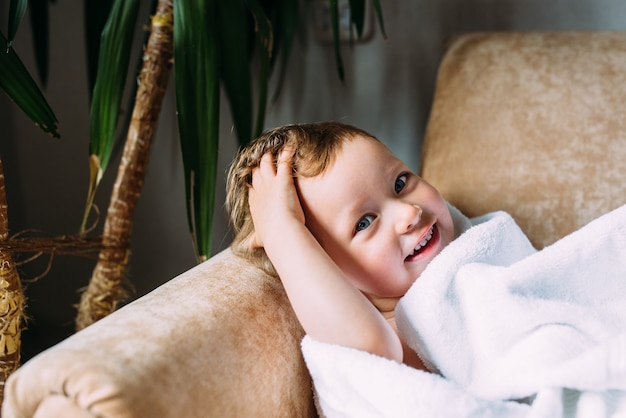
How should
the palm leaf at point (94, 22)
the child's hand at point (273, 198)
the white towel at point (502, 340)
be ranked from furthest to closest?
the palm leaf at point (94, 22) < the child's hand at point (273, 198) < the white towel at point (502, 340)

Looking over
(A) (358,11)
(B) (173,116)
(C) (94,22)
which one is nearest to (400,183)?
(A) (358,11)

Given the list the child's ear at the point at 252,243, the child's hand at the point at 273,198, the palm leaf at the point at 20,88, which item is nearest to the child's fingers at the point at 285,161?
the child's hand at the point at 273,198

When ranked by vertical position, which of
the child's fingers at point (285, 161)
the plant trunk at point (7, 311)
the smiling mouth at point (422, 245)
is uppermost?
the child's fingers at point (285, 161)

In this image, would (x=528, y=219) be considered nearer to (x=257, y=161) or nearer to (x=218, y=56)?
(x=257, y=161)

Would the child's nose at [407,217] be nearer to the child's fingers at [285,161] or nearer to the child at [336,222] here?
the child at [336,222]

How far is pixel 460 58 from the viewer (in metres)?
1.23

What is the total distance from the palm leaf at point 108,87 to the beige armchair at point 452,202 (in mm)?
328

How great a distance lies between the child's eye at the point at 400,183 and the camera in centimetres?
91

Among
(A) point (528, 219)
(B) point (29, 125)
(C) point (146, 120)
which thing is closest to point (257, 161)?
(C) point (146, 120)

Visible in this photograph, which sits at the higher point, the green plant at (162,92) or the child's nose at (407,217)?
the green plant at (162,92)

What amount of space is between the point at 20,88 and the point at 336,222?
0.50m

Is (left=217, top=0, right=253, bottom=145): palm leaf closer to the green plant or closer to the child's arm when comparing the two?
the green plant

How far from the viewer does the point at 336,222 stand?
86cm

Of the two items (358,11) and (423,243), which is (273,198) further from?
(358,11)
